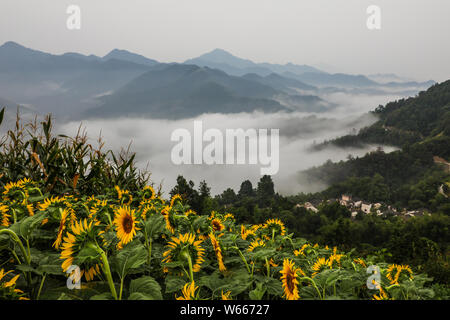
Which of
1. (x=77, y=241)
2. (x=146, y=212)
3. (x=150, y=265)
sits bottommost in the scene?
(x=150, y=265)

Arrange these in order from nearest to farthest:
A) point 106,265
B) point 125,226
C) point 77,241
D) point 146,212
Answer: point 106,265, point 77,241, point 125,226, point 146,212

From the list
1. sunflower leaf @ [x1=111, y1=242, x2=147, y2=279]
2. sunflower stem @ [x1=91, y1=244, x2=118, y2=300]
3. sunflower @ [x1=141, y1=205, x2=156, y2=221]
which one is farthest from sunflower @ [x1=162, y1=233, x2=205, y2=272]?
sunflower @ [x1=141, y1=205, x2=156, y2=221]

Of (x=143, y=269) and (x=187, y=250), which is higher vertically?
(x=187, y=250)

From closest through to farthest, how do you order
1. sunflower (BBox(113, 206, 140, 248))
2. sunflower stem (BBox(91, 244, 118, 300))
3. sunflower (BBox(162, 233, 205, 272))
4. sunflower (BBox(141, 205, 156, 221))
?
sunflower stem (BBox(91, 244, 118, 300)) → sunflower (BBox(162, 233, 205, 272)) → sunflower (BBox(113, 206, 140, 248)) → sunflower (BBox(141, 205, 156, 221))

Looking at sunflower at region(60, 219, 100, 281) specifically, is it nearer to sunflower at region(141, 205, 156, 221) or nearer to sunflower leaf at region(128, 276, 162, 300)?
A: sunflower leaf at region(128, 276, 162, 300)

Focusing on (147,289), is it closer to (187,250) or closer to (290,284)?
(187,250)

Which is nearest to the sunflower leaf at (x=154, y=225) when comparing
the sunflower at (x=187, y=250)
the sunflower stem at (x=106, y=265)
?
the sunflower at (x=187, y=250)

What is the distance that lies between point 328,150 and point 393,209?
95.9 meters

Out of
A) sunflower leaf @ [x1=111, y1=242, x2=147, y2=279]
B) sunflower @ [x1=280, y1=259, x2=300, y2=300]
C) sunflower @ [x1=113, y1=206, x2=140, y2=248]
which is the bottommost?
sunflower @ [x1=280, y1=259, x2=300, y2=300]

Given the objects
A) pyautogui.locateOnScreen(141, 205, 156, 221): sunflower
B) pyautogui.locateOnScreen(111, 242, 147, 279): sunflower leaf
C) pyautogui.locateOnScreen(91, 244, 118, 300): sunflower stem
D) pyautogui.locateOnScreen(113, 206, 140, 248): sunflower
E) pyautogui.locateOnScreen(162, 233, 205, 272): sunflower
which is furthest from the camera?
pyautogui.locateOnScreen(141, 205, 156, 221): sunflower

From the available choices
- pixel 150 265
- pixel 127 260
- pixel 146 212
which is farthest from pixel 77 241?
pixel 146 212

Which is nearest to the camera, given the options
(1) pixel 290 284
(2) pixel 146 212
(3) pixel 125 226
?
(1) pixel 290 284
